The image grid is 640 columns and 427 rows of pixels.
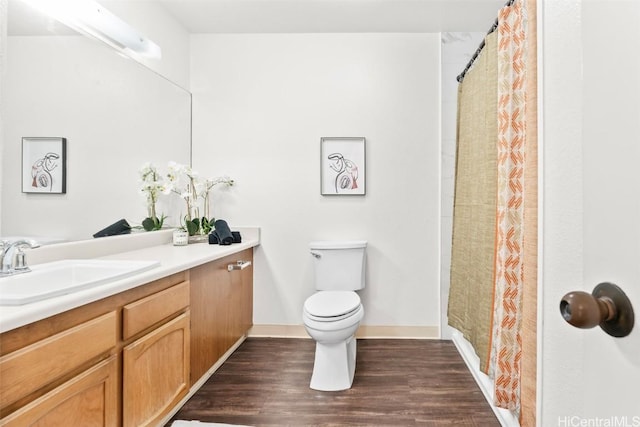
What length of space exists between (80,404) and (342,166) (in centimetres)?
221

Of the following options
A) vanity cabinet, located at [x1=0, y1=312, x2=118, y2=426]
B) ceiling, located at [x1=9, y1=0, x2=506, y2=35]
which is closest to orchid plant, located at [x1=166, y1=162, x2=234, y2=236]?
ceiling, located at [x1=9, y1=0, x2=506, y2=35]

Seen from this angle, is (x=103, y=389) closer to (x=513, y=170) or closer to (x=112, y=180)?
(x=112, y=180)

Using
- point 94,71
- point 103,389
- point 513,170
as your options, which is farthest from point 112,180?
point 513,170

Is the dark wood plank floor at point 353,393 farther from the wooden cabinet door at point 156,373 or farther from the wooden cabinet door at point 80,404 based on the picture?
the wooden cabinet door at point 80,404

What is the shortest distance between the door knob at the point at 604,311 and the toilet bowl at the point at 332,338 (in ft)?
5.38

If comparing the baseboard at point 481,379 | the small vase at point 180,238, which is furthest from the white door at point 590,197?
the small vase at point 180,238

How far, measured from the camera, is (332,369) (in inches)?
81.8

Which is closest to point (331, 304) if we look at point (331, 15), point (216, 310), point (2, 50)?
point (216, 310)

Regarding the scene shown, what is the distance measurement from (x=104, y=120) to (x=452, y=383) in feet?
8.31

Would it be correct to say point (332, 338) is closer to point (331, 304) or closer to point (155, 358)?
point (331, 304)

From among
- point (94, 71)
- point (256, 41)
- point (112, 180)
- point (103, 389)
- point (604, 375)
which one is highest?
point (256, 41)

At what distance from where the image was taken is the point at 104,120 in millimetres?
1953

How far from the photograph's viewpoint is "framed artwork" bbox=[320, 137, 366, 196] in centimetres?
285

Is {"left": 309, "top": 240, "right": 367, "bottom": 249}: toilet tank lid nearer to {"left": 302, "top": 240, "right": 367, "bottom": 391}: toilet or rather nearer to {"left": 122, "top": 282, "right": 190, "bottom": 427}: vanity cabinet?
{"left": 302, "top": 240, "right": 367, "bottom": 391}: toilet
